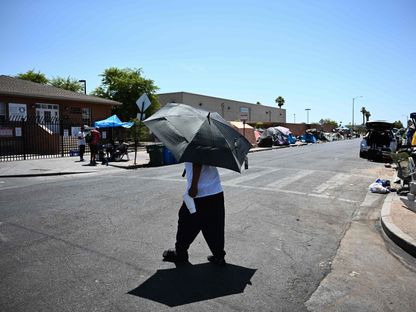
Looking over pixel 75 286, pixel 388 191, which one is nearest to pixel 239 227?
pixel 75 286

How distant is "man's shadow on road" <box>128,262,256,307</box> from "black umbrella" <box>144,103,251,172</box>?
4.23ft

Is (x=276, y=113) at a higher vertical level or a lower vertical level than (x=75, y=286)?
higher

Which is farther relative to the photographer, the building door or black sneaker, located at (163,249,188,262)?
the building door

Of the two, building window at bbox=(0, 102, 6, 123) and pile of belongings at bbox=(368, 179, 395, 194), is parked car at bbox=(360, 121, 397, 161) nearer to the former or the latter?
pile of belongings at bbox=(368, 179, 395, 194)

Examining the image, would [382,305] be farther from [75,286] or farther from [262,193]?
[262,193]

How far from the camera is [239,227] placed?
6.21 meters

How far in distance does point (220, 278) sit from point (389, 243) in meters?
3.21

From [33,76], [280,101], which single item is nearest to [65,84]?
[33,76]

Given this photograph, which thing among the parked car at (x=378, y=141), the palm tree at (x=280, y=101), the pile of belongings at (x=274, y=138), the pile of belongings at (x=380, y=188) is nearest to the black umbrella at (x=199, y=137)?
the pile of belongings at (x=380, y=188)

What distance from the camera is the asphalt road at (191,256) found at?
11.7ft

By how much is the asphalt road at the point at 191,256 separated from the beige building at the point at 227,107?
32580 millimetres

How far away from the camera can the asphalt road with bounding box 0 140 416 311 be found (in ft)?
11.7

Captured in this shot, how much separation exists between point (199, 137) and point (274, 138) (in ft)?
115

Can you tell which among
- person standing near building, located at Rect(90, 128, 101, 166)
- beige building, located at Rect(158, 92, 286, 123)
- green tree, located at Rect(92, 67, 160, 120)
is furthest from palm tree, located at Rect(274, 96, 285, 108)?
person standing near building, located at Rect(90, 128, 101, 166)
